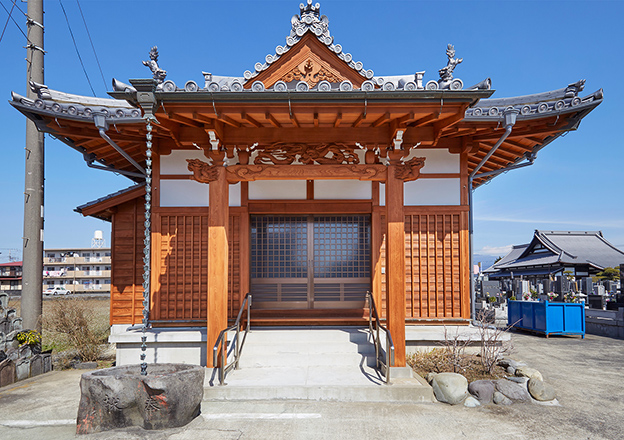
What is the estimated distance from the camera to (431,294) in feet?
29.3

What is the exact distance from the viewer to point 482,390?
20.5ft

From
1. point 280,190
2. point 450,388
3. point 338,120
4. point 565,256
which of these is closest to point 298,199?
point 280,190

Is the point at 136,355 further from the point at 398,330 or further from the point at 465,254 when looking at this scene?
the point at 465,254

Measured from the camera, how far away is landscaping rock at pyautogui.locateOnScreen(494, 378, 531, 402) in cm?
631

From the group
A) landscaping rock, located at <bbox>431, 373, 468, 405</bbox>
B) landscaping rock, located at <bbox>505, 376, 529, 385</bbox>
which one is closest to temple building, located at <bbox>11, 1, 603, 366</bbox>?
landscaping rock, located at <bbox>431, 373, 468, 405</bbox>

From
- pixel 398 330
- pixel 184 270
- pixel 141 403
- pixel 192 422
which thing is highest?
pixel 184 270

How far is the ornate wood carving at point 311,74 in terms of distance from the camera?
28.3ft

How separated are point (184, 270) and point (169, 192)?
1.65 metres

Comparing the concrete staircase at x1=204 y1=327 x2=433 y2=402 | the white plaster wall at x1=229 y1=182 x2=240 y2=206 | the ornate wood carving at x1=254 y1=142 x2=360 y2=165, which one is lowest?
the concrete staircase at x1=204 y1=327 x2=433 y2=402

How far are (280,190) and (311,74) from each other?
7.99 feet

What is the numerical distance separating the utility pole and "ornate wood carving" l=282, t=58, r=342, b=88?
5770mm

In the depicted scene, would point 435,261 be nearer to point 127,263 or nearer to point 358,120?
point 358,120

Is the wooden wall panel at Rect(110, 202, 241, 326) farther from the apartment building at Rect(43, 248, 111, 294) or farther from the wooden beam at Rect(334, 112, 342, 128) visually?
the apartment building at Rect(43, 248, 111, 294)

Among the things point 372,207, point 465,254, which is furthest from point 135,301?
point 465,254
